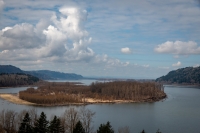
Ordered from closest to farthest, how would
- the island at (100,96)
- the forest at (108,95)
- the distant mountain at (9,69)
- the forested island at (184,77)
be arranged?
the island at (100,96) → the forest at (108,95) → the forested island at (184,77) → the distant mountain at (9,69)

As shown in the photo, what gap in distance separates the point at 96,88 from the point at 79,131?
30.4 m

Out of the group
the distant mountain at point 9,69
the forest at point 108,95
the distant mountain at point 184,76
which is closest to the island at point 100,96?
the forest at point 108,95

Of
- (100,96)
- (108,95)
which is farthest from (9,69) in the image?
(100,96)

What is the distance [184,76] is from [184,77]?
48.3 inches

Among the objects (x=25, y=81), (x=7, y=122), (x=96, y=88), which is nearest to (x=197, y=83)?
(x=96, y=88)

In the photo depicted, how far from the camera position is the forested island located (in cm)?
7438

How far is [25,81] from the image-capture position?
62.5 m

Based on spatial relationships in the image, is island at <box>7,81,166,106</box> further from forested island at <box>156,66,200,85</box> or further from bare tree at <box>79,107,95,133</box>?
forested island at <box>156,66,200,85</box>

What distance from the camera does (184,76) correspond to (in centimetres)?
7969

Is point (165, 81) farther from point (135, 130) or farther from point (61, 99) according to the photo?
point (135, 130)

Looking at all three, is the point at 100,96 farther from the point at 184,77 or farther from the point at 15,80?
the point at 184,77

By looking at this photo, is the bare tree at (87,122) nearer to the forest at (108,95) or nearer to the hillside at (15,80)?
the forest at (108,95)

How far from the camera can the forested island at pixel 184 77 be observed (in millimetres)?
74375

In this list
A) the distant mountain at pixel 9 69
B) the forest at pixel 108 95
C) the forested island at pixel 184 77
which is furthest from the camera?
the distant mountain at pixel 9 69
